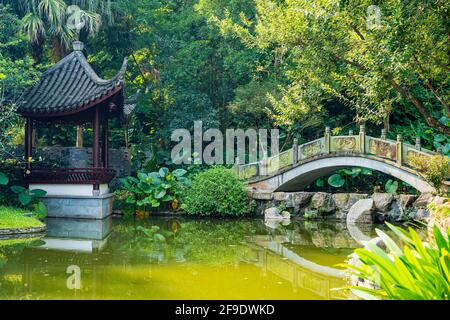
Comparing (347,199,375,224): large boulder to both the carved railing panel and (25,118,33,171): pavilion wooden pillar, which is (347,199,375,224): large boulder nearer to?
the carved railing panel

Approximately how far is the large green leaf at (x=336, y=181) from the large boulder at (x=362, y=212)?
3.47 m

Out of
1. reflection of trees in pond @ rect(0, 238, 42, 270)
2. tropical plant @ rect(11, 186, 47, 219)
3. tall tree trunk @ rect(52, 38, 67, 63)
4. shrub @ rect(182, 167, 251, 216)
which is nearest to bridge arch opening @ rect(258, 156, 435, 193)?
shrub @ rect(182, 167, 251, 216)

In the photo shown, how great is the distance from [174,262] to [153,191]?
799cm

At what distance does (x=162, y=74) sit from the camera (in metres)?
19.6

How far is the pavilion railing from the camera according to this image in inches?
553

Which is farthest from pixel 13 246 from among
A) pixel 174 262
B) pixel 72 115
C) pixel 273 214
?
pixel 273 214

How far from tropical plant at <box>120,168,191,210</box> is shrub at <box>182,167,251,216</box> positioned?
25.7 inches

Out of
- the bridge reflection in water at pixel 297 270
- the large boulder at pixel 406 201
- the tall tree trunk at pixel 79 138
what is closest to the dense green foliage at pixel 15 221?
the bridge reflection in water at pixel 297 270

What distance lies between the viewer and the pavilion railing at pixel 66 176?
1405 centimetres

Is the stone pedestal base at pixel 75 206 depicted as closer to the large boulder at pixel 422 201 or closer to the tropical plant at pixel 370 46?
the tropical plant at pixel 370 46

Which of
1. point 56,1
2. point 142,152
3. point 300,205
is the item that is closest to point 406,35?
point 300,205

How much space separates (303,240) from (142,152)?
9724mm

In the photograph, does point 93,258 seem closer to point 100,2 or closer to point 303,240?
point 303,240

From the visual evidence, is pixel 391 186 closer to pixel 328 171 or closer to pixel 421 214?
pixel 328 171
